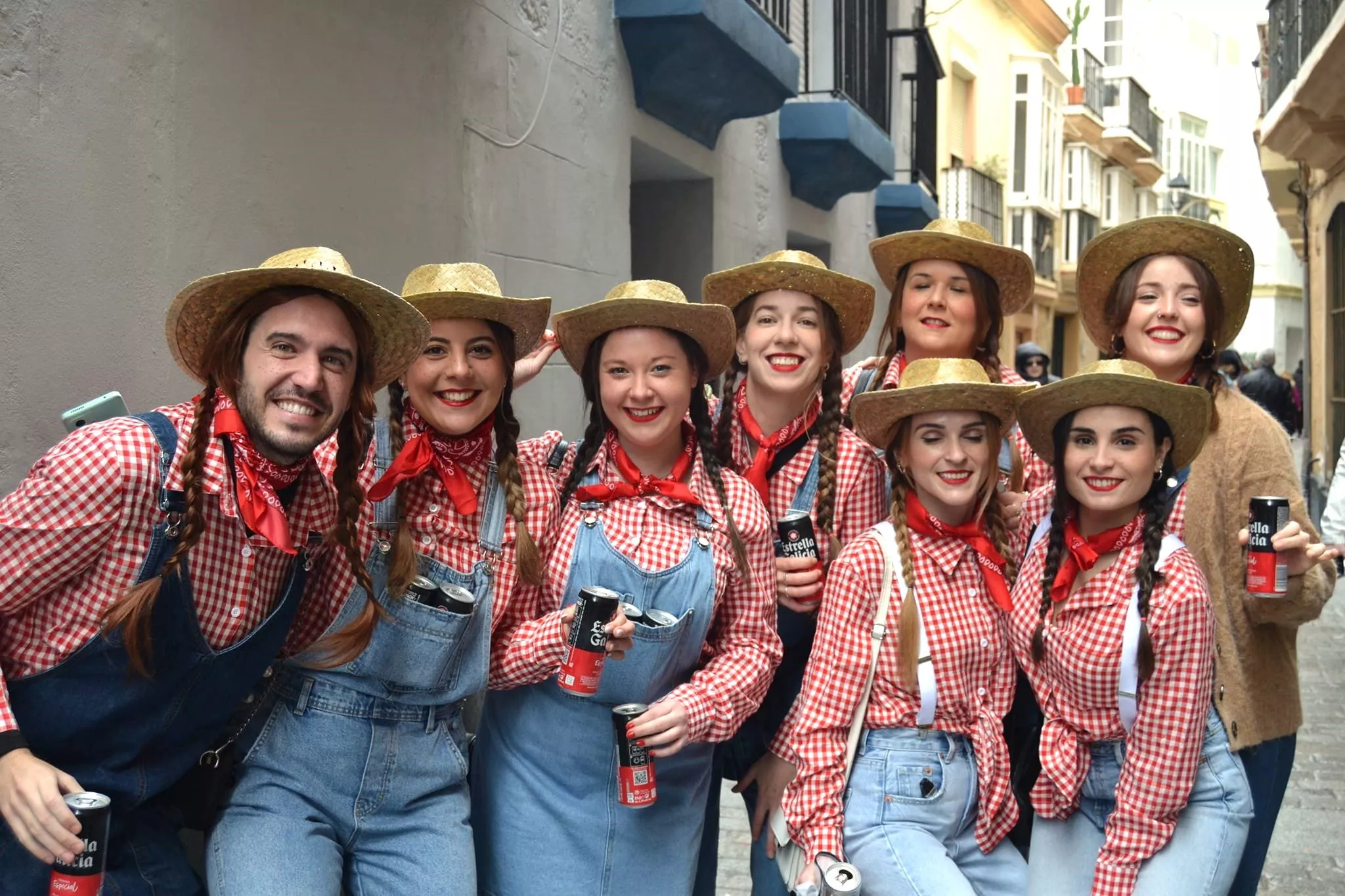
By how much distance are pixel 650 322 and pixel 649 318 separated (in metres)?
0.02

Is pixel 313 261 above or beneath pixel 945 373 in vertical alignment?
above

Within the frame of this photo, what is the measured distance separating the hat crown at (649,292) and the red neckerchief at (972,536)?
87 cm

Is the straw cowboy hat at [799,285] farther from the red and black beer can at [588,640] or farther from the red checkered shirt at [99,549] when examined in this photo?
the red checkered shirt at [99,549]

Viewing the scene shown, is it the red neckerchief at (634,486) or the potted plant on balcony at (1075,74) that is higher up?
the potted plant on balcony at (1075,74)

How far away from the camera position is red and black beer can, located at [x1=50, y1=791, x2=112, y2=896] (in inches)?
96.4

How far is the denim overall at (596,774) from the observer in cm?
325

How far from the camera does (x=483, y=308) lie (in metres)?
3.35

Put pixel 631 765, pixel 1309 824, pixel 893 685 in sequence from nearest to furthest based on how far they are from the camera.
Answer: pixel 631 765 < pixel 893 685 < pixel 1309 824

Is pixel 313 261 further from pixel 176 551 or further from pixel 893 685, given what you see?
pixel 893 685

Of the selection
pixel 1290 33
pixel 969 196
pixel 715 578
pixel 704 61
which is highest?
pixel 969 196

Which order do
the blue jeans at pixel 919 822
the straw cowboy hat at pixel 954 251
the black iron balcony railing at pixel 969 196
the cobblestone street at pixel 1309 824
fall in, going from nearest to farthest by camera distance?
1. the blue jeans at pixel 919 822
2. the straw cowboy hat at pixel 954 251
3. the cobblestone street at pixel 1309 824
4. the black iron balcony railing at pixel 969 196

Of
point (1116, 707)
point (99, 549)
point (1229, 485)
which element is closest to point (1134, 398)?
point (1229, 485)

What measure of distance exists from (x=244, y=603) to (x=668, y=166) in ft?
20.3

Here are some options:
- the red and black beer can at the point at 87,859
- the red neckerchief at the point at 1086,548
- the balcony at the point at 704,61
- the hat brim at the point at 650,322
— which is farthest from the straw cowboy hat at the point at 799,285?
the balcony at the point at 704,61
